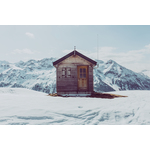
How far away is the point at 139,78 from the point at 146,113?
116m

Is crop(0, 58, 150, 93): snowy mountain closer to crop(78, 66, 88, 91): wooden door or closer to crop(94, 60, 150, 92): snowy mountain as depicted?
crop(94, 60, 150, 92): snowy mountain

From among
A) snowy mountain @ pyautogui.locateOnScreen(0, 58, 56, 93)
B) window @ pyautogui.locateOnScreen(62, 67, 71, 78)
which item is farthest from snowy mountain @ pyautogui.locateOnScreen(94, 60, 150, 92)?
window @ pyautogui.locateOnScreen(62, 67, 71, 78)

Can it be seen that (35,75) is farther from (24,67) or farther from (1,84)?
(1,84)

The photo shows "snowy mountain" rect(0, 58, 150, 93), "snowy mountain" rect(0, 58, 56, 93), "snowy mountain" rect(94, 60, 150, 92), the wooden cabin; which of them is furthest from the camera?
"snowy mountain" rect(94, 60, 150, 92)

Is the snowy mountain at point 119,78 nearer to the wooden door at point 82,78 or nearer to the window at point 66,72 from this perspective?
the wooden door at point 82,78

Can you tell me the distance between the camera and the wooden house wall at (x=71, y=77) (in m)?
10.4

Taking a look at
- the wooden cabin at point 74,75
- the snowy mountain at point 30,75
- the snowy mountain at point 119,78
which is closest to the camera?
the wooden cabin at point 74,75

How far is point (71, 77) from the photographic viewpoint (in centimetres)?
1043

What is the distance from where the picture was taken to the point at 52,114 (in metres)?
4.97

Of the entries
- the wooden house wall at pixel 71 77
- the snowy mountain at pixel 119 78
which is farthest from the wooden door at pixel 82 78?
the snowy mountain at pixel 119 78

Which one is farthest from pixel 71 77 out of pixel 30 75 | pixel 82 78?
pixel 30 75

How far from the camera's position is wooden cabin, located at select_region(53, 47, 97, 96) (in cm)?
1039

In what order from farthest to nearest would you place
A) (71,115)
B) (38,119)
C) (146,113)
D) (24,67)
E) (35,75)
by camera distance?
(24,67) → (35,75) → (146,113) → (71,115) → (38,119)

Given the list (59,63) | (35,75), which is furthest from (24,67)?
(59,63)
